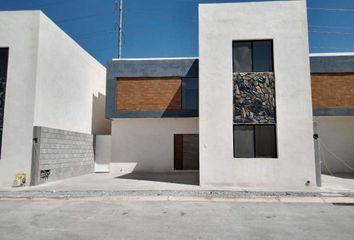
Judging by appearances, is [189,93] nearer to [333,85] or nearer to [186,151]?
[186,151]

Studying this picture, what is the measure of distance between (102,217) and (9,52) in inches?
379

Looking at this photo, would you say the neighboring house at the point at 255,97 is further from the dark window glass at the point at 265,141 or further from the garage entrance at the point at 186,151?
the garage entrance at the point at 186,151

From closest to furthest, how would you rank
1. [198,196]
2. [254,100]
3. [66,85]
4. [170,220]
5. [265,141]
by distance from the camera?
1. [170,220]
2. [198,196]
3. [265,141]
4. [254,100]
5. [66,85]

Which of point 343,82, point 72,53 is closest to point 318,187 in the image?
point 343,82

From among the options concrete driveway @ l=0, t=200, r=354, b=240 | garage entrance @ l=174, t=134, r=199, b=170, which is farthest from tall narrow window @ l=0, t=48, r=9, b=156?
garage entrance @ l=174, t=134, r=199, b=170

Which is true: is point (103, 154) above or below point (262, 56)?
below

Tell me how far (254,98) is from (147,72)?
737 cm

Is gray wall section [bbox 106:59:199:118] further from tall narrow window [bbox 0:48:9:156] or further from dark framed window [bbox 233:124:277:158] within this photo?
tall narrow window [bbox 0:48:9:156]

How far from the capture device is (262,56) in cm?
1247

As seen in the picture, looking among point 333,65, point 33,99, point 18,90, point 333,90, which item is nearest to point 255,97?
point 333,90

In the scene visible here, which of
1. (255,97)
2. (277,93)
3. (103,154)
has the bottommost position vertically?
(103,154)

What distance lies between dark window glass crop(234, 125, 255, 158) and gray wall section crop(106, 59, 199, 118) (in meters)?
5.35

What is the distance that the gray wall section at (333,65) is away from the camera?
635 inches

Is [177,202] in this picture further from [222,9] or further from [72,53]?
[72,53]
